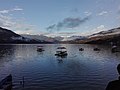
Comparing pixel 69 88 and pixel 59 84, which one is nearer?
pixel 69 88

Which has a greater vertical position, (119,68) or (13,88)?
(119,68)

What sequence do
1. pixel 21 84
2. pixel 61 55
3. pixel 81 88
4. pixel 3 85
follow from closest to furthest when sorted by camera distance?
pixel 3 85, pixel 81 88, pixel 21 84, pixel 61 55

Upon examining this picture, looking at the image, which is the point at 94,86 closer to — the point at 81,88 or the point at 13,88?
the point at 81,88

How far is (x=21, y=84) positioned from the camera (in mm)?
47781

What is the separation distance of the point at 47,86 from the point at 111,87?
3618cm

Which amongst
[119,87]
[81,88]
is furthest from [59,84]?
[119,87]

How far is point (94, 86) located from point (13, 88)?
59.3ft

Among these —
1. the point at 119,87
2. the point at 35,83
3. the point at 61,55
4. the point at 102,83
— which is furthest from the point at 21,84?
the point at 61,55

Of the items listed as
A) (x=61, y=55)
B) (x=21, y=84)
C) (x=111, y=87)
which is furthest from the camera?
(x=61, y=55)

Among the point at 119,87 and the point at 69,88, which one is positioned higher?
the point at 119,87

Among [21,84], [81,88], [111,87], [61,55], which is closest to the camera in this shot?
[111,87]

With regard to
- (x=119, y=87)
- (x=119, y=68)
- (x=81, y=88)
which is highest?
(x=119, y=68)

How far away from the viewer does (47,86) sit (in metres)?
45.8

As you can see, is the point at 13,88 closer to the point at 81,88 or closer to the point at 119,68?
the point at 81,88
